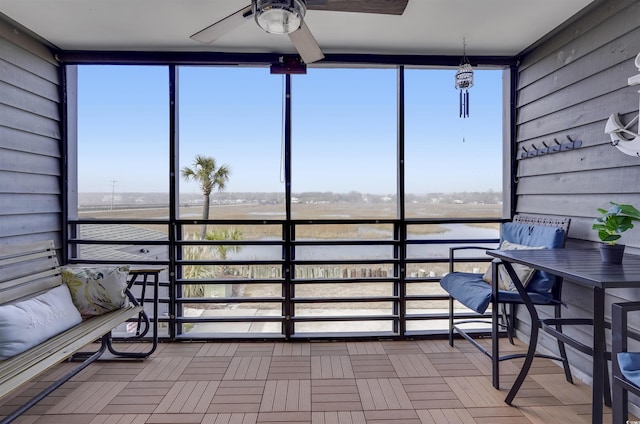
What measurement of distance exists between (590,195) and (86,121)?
4091 millimetres

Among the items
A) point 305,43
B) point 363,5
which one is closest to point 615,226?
point 363,5

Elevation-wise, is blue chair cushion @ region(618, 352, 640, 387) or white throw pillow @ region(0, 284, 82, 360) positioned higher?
blue chair cushion @ region(618, 352, 640, 387)

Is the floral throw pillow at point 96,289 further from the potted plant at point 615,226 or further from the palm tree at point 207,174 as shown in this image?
the potted plant at point 615,226

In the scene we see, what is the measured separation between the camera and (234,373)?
2.57 meters

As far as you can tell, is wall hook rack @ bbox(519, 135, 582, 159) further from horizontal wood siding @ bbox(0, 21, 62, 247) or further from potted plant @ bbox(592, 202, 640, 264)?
horizontal wood siding @ bbox(0, 21, 62, 247)

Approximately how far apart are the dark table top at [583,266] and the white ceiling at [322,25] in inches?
64.9

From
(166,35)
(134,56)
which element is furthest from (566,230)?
(134,56)

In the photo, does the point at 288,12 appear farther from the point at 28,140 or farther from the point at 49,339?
the point at 28,140

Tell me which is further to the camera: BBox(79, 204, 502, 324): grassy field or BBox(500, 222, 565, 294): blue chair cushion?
BBox(79, 204, 502, 324): grassy field

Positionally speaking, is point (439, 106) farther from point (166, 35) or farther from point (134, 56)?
point (134, 56)

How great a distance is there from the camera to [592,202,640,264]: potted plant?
1.82 m

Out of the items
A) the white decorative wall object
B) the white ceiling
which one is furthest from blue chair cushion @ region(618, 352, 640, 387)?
the white ceiling

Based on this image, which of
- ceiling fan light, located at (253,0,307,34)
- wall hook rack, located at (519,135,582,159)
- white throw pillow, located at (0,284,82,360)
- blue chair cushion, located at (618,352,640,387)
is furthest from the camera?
wall hook rack, located at (519,135,582,159)

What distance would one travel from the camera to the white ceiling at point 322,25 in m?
2.43
